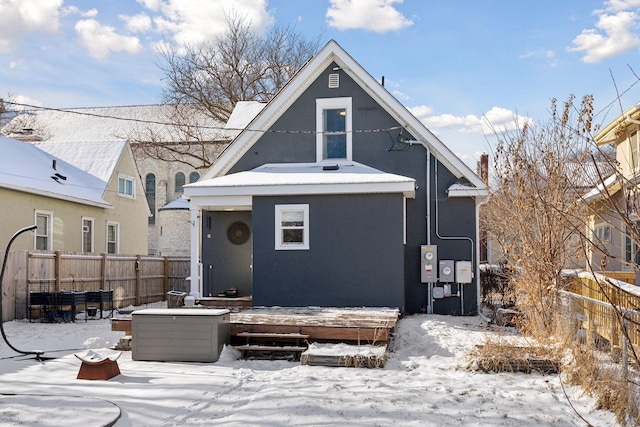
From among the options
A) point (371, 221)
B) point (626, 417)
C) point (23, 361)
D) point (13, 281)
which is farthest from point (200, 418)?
point (13, 281)

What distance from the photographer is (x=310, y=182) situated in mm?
13180

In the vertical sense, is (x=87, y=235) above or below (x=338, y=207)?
below

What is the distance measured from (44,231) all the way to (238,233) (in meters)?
8.49

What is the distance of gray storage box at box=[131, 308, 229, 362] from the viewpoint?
30.7 feet

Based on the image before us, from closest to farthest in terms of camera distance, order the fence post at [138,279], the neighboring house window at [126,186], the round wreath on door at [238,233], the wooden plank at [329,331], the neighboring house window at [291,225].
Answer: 1. the wooden plank at [329,331]
2. the neighboring house window at [291,225]
3. the round wreath on door at [238,233]
4. the fence post at [138,279]
5. the neighboring house window at [126,186]

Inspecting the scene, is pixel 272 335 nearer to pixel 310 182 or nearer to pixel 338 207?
pixel 338 207

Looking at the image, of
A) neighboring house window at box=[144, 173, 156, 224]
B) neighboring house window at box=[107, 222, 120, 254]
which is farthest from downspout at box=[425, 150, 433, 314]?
neighboring house window at box=[144, 173, 156, 224]

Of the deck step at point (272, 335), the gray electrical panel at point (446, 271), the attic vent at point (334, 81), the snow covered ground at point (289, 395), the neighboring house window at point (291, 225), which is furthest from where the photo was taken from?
the attic vent at point (334, 81)

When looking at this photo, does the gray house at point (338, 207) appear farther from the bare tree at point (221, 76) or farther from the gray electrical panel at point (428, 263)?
the bare tree at point (221, 76)

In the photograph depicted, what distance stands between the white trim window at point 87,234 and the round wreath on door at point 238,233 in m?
9.33

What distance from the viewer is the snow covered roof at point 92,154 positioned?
24.4 m

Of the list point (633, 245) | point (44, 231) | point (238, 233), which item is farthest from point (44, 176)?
point (633, 245)

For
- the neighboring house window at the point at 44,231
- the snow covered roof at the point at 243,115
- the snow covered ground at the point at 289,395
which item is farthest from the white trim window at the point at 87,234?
the snow covered ground at the point at 289,395

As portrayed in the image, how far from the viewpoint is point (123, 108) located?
4153 cm
